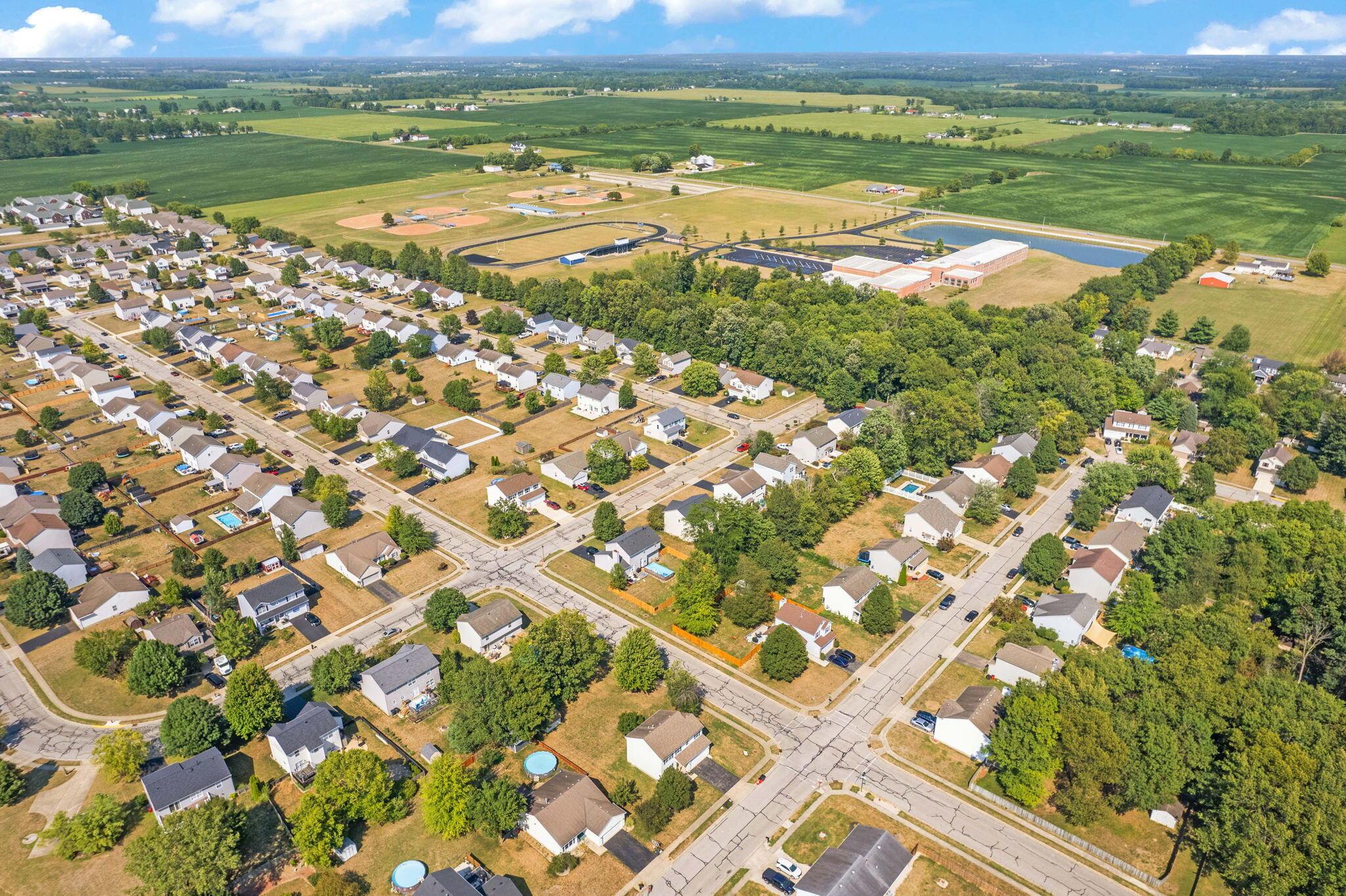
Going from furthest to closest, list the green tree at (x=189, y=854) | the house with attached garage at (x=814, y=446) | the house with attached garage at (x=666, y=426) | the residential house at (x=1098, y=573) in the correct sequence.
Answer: the house with attached garage at (x=666, y=426)
the house with attached garage at (x=814, y=446)
the residential house at (x=1098, y=573)
the green tree at (x=189, y=854)

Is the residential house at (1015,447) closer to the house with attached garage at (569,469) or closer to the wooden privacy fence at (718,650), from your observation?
the wooden privacy fence at (718,650)

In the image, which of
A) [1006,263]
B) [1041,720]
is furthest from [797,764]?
[1006,263]

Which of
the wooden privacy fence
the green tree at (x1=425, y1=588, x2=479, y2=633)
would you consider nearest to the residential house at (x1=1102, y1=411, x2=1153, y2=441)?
the wooden privacy fence

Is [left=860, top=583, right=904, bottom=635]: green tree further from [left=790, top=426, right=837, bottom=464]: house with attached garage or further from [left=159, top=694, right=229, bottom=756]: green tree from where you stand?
[left=159, top=694, right=229, bottom=756]: green tree

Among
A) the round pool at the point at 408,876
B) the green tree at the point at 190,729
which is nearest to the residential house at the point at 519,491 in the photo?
the green tree at the point at 190,729

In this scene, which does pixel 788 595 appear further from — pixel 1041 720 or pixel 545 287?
pixel 545 287

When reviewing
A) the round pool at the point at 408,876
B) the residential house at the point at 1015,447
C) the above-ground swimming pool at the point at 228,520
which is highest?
the residential house at the point at 1015,447
